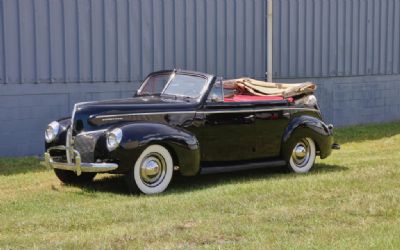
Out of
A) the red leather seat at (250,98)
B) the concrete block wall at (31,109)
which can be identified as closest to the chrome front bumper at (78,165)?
the red leather seat at (250,98)

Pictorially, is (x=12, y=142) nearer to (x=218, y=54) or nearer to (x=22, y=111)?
(x=22, y=111)

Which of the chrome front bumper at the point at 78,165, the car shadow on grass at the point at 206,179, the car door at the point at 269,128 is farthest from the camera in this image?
the car door at the point at 269,128

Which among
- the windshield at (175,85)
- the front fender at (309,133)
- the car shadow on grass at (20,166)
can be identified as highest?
the windshield at (175,85)

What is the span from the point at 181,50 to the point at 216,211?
676 cm

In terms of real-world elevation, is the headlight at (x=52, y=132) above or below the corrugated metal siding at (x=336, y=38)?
below

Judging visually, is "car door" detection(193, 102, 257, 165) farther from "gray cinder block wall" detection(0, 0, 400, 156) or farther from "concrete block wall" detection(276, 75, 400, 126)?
"concrete block wall" detection(276, 75, 400, 126)

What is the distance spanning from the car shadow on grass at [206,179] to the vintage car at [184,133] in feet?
0.56

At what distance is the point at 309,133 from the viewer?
9.44 metres

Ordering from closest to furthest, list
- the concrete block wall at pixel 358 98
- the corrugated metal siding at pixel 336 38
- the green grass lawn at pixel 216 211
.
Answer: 1. the green grass lawn at pixel 216 211
2. the corrugated metal siding at pixel 336 38
3. the concrete block wall at pixel 358 98

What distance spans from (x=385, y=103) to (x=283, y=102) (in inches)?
340

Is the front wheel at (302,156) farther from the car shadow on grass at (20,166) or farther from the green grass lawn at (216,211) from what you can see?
the car shadow on grass at (20,166)

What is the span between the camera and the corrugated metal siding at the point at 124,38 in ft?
36.7

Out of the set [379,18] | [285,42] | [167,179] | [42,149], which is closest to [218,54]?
[285,42]

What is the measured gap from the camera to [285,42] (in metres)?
14.9
